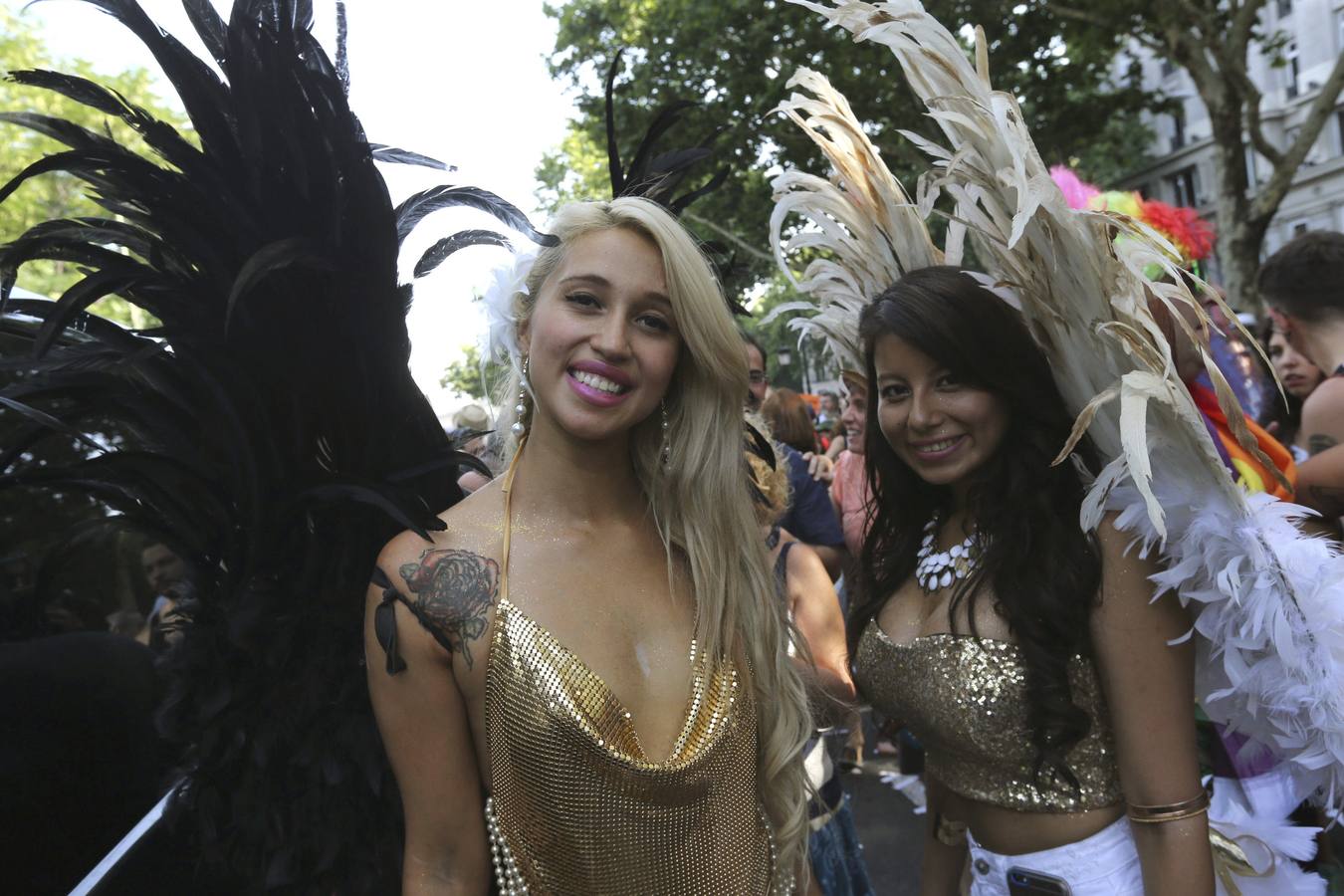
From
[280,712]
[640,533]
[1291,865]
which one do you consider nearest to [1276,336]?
[1291,865]

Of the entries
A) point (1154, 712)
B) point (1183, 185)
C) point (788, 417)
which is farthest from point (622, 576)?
point (1183, 185)

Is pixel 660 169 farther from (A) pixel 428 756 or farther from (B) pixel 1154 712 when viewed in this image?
(B) pixel 1154 712

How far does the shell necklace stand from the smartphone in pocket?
0.59 metres

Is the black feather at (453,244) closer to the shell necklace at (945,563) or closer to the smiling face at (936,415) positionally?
the smiling face at (936,415)

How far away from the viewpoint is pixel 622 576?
1.85 meters

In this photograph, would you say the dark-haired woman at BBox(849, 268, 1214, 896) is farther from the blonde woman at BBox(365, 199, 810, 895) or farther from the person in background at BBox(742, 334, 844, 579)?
the person in background at BBox(742, 334, 844, 579)

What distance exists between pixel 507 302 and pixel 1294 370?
11.6 ft

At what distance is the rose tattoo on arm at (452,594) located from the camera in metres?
1.61

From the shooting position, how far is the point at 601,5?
1691 cm

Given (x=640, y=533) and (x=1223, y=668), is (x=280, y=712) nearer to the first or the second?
(x=640, y=533)

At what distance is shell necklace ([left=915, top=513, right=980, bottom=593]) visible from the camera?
204 centimetres

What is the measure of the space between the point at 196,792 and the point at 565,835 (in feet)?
2.12

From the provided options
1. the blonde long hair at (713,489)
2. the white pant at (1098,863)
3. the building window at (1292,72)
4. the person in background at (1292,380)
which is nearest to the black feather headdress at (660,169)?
the blonde long hair at (713,489)

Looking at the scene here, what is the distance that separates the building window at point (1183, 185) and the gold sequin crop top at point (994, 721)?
3666cm
